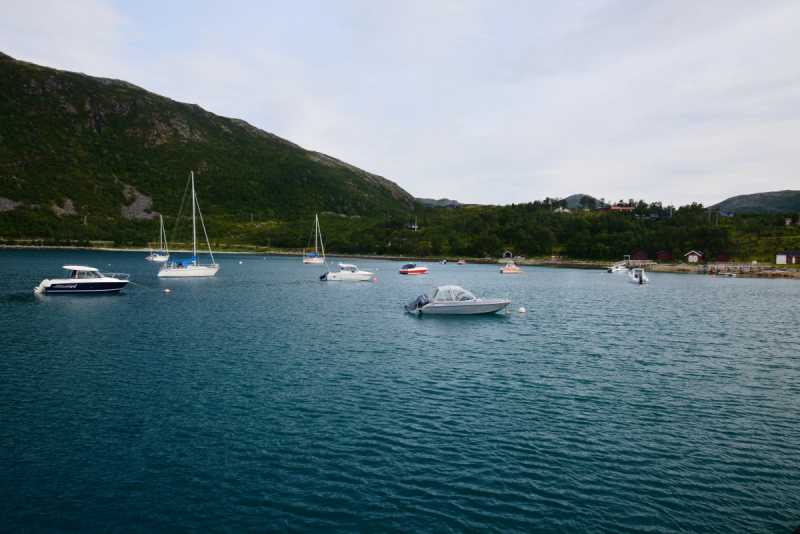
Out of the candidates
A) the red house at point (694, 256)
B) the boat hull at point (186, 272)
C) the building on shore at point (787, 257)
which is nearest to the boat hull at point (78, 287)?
the boat hull at point (186, 272)

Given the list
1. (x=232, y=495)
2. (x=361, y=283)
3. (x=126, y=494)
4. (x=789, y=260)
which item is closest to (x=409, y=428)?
(x=232, y=495)

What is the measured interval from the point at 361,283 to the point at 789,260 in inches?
6007

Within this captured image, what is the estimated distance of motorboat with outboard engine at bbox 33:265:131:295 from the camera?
63906 mm

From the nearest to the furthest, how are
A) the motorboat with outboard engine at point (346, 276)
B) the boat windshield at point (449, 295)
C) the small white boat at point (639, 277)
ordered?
Answer: the boat windshield at point (449, 295) < the motorboat with outboard engine at point (346, 276) < the small white boat at point (639, 277)

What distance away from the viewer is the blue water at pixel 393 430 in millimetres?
14109

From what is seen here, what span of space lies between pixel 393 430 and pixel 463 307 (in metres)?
33.5

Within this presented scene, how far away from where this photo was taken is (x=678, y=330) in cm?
4675

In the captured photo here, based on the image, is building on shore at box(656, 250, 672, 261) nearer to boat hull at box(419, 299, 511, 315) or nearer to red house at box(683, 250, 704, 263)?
red house at box(683, 250, 704, 263)

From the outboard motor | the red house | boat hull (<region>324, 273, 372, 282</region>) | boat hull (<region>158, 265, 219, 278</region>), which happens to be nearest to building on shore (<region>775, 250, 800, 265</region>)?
the red house

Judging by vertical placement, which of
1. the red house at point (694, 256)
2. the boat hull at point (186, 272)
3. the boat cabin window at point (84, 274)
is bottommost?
the boat hull at point (186, 272)

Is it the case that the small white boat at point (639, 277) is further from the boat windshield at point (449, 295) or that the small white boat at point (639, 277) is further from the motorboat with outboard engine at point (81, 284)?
the motorboat with outboard engine at point (81, 284)

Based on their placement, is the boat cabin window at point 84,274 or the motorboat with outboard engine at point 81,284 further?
the boat cabin window at point 84,274

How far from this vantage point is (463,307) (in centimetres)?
5278

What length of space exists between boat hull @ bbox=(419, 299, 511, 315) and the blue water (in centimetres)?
847
